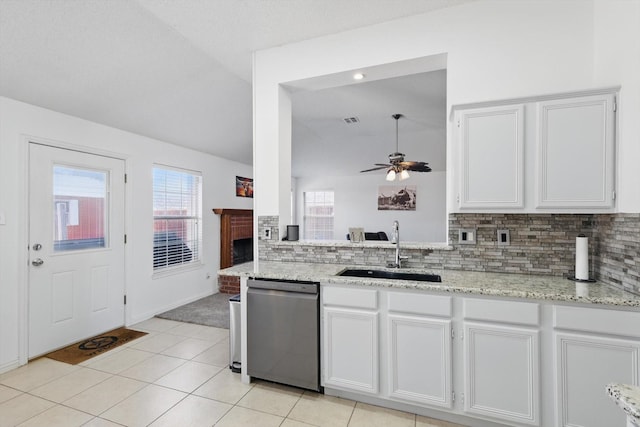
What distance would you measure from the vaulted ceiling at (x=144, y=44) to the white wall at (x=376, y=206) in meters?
4.48

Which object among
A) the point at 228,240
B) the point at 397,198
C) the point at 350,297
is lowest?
the point at 350,297

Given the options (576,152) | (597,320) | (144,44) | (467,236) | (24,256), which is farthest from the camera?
(24,256)

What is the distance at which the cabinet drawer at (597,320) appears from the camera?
5.39 ft

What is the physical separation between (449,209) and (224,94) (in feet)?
9.71

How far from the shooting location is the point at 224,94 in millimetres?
3891

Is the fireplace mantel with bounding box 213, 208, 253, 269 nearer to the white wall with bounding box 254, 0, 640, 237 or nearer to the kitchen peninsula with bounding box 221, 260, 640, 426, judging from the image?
the white wall with bounding box 254, 0, 640, 237

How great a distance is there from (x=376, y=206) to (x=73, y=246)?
5809mm

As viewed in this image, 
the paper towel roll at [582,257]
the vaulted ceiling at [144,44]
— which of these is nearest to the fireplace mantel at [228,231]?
the vaulted ceiling at [144,44]

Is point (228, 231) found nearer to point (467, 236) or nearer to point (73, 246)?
point (73, 246)

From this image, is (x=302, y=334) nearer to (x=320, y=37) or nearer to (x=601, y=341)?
(x=601, y=341)

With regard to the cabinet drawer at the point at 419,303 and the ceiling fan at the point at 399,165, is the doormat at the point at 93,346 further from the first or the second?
the ceiling fan at the point at 399,165

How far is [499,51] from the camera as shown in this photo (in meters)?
2.34

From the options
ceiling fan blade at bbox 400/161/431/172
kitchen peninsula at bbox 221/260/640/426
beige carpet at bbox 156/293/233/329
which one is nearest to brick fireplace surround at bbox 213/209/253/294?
beige carpet at bbox 156/293/233/329

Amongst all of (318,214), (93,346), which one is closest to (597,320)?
(93,346)
